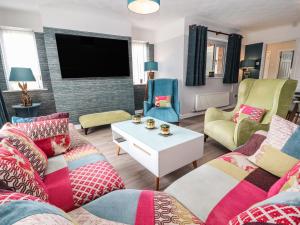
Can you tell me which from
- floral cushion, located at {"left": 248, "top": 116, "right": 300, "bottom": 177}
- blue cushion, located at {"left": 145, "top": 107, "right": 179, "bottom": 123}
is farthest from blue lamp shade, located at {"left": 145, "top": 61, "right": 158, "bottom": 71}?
floral cushion, located at {"left": 248, "top": 116, "right": 300, "bottom": 177}

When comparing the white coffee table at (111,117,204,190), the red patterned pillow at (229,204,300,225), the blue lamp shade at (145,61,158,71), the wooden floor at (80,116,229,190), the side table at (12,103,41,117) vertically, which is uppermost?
the blue lamp shade at (145,61,158,71)

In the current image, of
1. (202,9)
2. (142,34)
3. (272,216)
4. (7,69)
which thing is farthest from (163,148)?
(142,34)

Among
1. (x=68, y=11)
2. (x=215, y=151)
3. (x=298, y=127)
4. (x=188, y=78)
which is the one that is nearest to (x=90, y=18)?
(x=68, y=11)

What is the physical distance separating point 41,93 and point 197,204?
3.59 m

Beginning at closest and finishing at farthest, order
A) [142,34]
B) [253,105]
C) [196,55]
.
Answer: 1. [253,105]
2. [196,55]
3. [142,34]

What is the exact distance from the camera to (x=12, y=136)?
1.02 meters

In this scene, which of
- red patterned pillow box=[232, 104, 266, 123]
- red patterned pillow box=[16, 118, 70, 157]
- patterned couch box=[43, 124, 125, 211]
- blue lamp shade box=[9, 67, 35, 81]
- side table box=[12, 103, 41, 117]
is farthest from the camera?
side table box=[12, 103, 41, 117]

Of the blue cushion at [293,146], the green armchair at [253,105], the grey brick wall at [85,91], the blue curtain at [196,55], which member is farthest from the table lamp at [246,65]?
the blue cushion at [293,146]

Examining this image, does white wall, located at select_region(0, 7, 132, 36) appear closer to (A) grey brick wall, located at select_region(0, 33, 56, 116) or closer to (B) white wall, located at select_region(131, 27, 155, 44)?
(A) grey brick wall, located at select_region(0, 33, 56, 116)

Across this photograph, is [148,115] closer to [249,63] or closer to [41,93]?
[41,93]

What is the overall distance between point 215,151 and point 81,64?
294 centimetres

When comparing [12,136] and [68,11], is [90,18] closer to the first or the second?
[68,11]

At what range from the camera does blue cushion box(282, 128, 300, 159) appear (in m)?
0.98

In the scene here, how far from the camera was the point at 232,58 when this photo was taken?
4395mm
